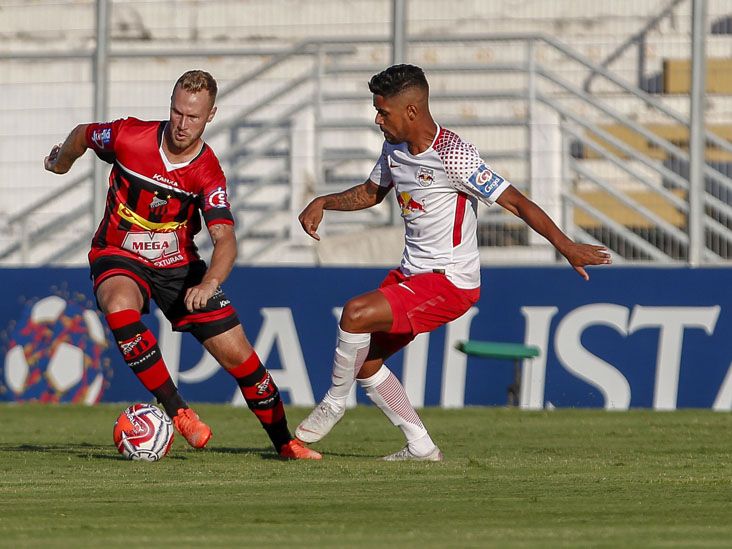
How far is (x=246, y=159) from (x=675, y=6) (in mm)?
4909

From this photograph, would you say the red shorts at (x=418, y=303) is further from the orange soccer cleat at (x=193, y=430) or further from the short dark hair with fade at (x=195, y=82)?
the short dark hair with fade at (x=195, y=82)

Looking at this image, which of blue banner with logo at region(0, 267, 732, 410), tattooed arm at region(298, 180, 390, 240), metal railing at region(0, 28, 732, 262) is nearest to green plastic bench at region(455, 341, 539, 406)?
blue banner with logo at region(0, 267, 732, 410)

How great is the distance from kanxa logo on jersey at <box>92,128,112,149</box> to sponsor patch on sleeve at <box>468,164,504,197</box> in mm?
2189

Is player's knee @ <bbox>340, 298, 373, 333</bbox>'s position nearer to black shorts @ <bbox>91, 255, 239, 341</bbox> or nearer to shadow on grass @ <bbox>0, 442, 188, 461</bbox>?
black shorts @ <bbox>91, 255, 239, 341</bbox>

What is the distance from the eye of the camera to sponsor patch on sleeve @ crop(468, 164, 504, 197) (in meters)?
8.00

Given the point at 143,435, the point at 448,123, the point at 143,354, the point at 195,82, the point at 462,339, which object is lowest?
the point at 462,339

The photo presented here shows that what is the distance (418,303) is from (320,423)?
884mm

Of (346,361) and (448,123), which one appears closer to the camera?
(346,361)

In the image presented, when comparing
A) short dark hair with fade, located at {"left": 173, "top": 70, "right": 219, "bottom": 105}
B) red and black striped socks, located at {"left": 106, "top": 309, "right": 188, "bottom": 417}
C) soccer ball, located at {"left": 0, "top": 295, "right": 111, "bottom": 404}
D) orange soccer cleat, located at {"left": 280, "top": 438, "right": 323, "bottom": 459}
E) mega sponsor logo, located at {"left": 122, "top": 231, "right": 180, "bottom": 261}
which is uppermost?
short dark hair with fade, located at {"left": 173, "top": 70, "right": 219, "bottom": 105}

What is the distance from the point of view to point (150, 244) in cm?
871

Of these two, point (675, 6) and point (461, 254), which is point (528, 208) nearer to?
point (461, 254)

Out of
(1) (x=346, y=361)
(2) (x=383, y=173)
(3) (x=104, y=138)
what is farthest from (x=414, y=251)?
(3) (x=104, y=138)

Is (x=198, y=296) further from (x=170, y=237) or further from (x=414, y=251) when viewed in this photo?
(x=414, y=251)

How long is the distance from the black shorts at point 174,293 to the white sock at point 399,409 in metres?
0.96
